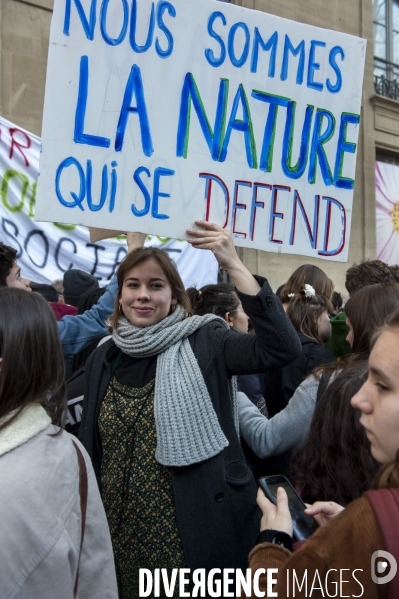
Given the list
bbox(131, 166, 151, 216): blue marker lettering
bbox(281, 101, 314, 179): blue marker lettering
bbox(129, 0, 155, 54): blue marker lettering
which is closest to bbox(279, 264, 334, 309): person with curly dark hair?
bbox(281, 101, 314, 179): blue marker lettering

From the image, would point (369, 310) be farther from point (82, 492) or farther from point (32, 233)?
point (32, 233)

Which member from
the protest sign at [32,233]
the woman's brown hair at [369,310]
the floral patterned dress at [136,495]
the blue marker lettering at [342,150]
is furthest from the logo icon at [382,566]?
the protest sign at [32,233]

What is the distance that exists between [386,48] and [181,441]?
11.2 m

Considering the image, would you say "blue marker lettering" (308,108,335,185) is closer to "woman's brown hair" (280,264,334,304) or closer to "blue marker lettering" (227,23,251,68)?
"blue marker lettering" (227,23,251,68)

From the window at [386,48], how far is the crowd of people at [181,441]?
384 inches

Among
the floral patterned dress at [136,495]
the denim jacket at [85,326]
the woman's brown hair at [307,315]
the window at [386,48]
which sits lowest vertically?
the floral patterned dress at [136,495]

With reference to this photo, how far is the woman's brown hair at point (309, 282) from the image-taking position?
344cm

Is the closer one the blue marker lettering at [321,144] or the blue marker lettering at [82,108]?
the blue marker lettering at [82,108]

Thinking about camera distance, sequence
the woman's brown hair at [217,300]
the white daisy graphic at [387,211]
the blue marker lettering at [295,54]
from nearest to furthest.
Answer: the blue marker lettering at [295,54] < the woman's brown hair at [217,300] < the white daisy graphic at [387,211]

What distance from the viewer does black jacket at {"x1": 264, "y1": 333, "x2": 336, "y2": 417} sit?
9.45 ft

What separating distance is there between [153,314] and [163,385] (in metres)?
0.32

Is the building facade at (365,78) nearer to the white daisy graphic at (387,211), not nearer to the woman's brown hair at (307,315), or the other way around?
the white daisy graphic at (387,211)

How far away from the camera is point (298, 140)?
2.47 m

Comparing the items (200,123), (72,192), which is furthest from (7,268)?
(200,123)
